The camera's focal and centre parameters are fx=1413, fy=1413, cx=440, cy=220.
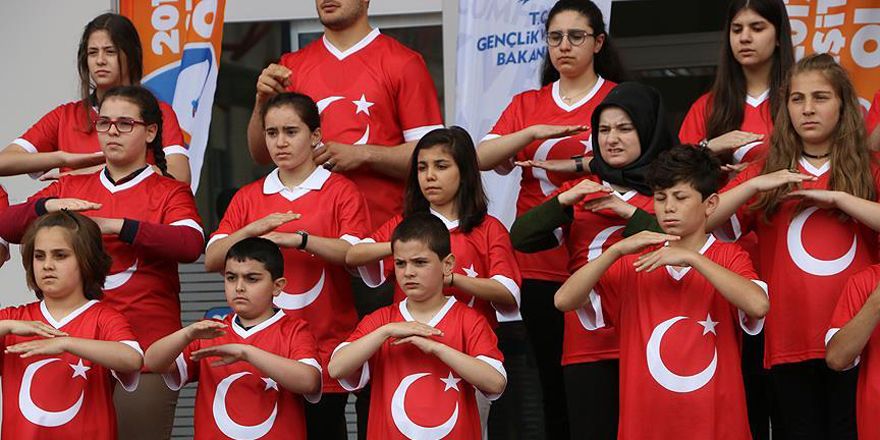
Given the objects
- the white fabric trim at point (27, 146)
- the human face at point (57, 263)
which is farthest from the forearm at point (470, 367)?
the white fabric trim at point (27, 146)

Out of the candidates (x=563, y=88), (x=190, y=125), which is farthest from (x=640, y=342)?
(x=190, y=125)

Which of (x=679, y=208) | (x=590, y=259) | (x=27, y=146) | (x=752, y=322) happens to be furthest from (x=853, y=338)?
(x=27, y=146)

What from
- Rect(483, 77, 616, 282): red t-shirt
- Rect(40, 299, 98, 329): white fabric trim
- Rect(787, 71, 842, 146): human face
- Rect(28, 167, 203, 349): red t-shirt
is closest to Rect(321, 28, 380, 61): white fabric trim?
Rect(483, 77, 616, 282): red t-shirt

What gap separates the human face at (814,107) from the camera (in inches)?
189

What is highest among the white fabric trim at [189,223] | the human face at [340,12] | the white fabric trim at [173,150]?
the human face at [340,12]

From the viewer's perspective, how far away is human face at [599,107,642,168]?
494 cm

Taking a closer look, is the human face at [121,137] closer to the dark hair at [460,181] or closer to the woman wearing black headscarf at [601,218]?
the dark hair at [460,181]

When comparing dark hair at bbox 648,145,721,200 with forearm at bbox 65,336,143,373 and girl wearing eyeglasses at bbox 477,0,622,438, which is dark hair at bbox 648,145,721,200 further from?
forearm at bbox 65,336,143,373

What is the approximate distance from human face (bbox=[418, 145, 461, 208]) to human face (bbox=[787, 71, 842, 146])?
3.96 feet

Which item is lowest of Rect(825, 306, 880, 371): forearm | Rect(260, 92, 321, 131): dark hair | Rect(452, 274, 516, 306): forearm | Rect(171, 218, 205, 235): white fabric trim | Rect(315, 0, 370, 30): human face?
Rect(825, 306, 880, 371): forearm

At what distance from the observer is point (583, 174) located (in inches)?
206

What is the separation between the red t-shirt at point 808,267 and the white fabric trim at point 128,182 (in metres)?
2.27

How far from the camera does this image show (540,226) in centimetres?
490

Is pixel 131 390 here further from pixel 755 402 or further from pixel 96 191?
pixel 755 402
